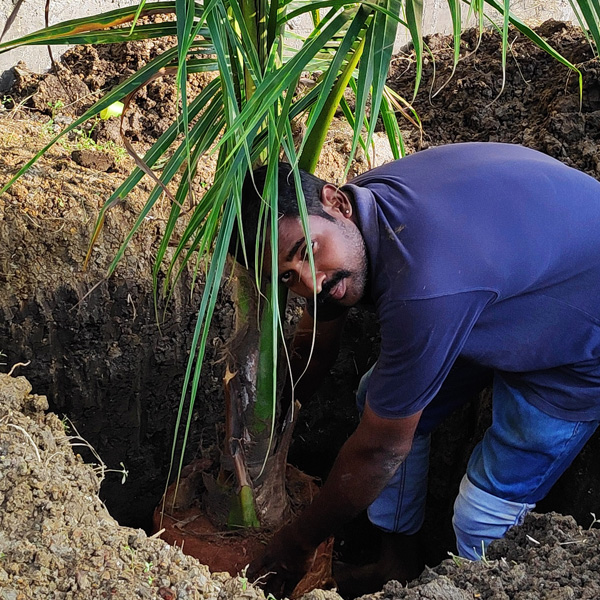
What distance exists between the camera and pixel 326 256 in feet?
4.33

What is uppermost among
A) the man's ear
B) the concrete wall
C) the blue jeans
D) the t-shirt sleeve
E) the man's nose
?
the concrete wall

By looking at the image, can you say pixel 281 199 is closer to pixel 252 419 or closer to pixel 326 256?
pixel 326 256

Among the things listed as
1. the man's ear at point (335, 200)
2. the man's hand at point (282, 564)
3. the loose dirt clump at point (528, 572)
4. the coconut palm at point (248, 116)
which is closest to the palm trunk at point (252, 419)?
the coconut palm at point (248, 116)

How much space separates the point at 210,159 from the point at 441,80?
1030 millimetres

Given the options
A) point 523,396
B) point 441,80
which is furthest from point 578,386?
point 441,80

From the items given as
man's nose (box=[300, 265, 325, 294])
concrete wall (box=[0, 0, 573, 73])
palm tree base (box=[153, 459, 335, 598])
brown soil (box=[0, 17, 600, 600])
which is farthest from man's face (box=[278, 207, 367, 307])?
Answer: concrete wall (box=[0, 0, 573, 73])

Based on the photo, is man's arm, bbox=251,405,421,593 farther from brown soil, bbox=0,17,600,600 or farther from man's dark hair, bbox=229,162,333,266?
man's dark hair, bbox=229,162,333,266

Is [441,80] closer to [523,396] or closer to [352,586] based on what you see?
[523,396]

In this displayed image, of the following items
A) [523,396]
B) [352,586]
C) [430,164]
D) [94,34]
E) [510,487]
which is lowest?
[352,586]

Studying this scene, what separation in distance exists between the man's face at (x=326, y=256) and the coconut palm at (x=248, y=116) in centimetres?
5

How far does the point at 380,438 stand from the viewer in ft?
4.60

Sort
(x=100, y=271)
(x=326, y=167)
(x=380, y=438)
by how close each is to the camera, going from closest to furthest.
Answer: (x=380, y=438) < (x=100, y=271) < (x=326, y=167)

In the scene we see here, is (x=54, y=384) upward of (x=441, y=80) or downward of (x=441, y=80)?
downward

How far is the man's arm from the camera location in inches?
55.1
